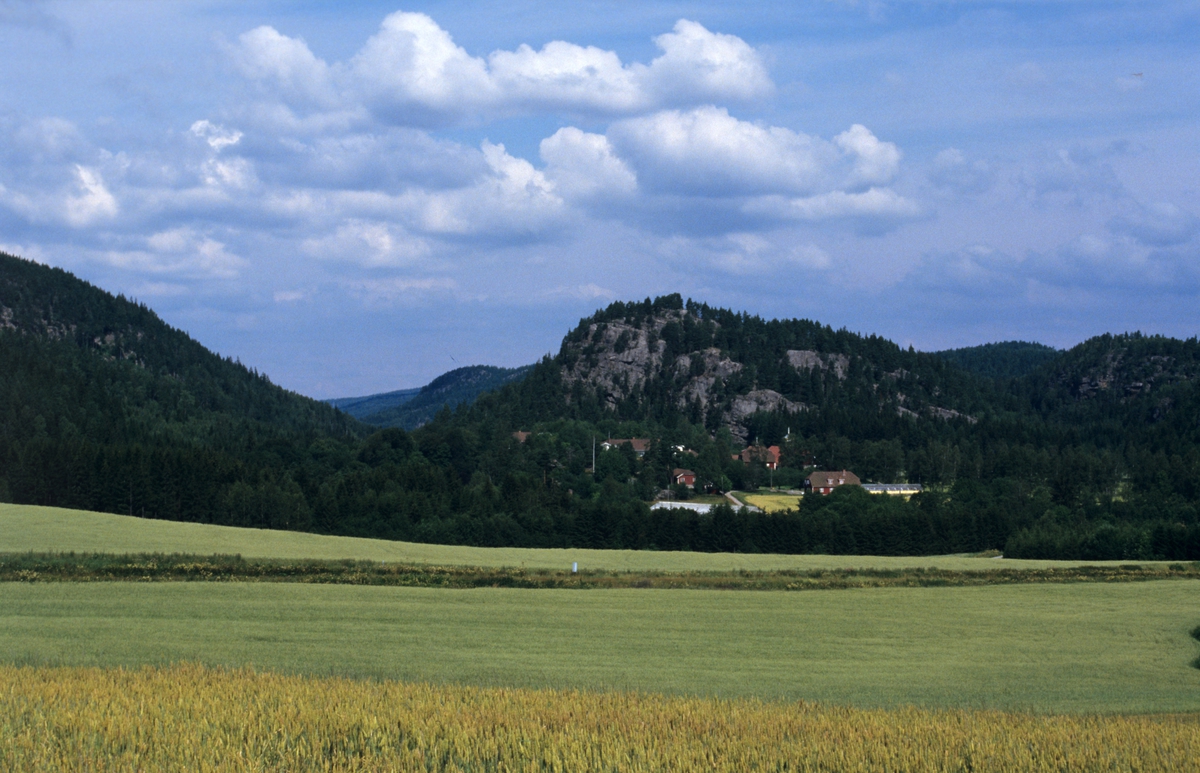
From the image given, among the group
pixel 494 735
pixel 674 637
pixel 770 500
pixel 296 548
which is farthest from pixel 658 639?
pixel 770 500

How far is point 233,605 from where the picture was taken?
33656 millimetres

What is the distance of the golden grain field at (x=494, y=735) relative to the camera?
13625mm

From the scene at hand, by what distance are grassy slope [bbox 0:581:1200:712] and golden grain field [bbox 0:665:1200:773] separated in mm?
6363

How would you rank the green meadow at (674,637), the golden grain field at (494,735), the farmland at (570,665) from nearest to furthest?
1. the golden grain field at (494,735)
2. the farmland at (570,665)
3. the green meadow at (674,637)

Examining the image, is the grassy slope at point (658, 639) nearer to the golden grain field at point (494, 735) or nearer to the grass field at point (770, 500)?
the golden grain field at point (494, 735)

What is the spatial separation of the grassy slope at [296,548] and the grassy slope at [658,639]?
13.5 metres

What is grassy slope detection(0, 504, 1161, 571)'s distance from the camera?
169ft

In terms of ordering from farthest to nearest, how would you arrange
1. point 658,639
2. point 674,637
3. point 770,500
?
1. point 770,500
2. point 674,637
3. point 658,639

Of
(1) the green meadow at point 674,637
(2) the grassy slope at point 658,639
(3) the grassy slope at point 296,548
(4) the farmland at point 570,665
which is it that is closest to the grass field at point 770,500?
(3) the grassy slope at point 296,548

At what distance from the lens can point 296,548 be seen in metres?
56.8

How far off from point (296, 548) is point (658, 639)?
3243 centimetres

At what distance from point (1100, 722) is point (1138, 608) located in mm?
Answer: 28374

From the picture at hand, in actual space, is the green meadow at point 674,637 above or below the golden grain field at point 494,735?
below

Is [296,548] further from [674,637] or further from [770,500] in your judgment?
[770,500]
